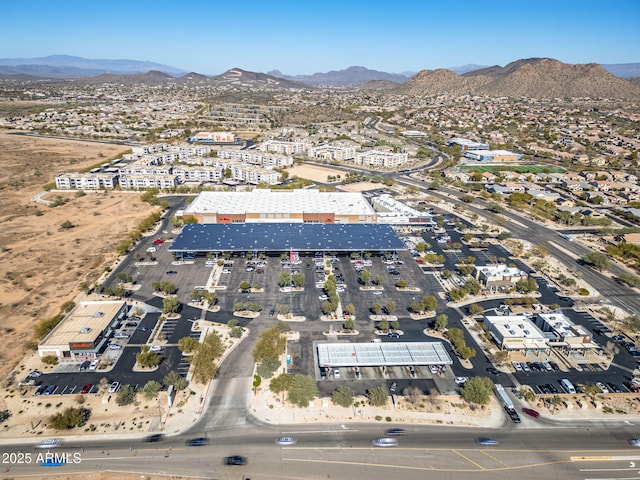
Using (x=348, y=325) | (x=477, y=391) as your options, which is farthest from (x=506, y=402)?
(x=348, y=325)

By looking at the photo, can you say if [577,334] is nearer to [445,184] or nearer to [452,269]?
[452,269]

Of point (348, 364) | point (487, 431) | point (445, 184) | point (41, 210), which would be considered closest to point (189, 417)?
point (348, 364)

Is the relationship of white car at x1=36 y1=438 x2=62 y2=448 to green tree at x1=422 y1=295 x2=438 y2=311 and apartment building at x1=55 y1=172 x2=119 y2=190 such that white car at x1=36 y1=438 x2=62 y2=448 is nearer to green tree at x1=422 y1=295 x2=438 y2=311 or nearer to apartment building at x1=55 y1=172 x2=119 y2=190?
green tree at x1=422 y1=295 x2=438 y2=311

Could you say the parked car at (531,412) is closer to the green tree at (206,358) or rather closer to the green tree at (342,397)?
the green tree at (342,397)

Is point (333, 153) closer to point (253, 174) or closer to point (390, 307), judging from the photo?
point (253, 174)

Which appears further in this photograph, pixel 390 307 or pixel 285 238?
pixel 285 238

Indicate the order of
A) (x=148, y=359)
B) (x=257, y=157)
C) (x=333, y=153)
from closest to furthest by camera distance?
1. (x=148, y=359)
2. (x=257, y=157)
3. (x=333, y=153)

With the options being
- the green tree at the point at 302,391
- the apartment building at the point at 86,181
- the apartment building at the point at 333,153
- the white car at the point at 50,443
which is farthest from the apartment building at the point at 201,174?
the white car at the point at 50,443
